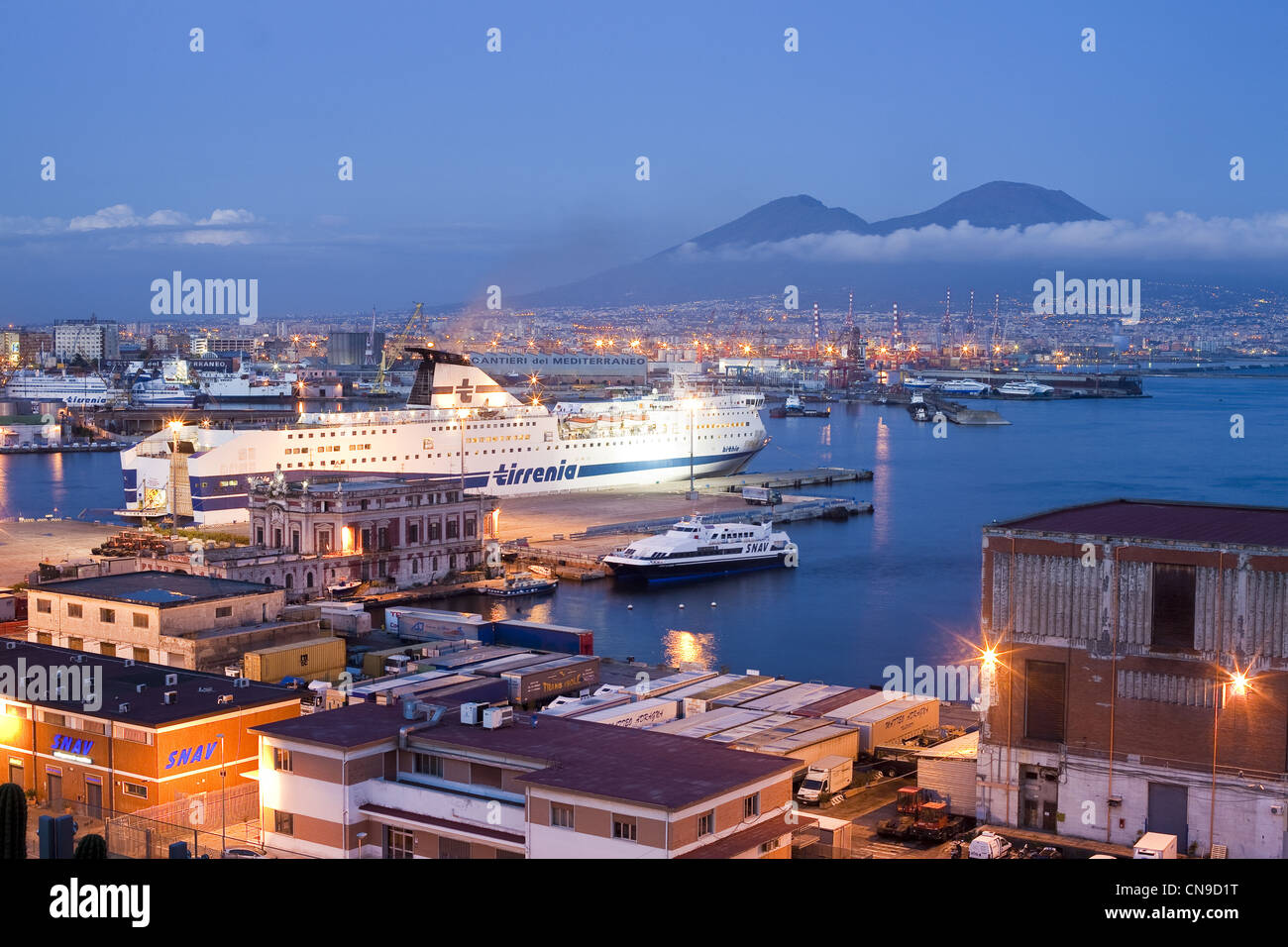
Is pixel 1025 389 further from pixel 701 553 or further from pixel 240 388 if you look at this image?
pixel 701 553

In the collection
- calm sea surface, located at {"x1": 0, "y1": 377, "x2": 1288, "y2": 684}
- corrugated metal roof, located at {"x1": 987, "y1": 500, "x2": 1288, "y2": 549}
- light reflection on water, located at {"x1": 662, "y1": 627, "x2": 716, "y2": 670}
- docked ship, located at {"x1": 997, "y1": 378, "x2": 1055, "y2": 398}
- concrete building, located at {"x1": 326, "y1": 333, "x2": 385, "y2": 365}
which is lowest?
light reflection on water, located at {"x1": 662, "y1": 627, "x2": 716, "y2": 670}

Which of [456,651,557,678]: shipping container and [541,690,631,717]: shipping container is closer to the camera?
[541,690,631,717]: shipping container

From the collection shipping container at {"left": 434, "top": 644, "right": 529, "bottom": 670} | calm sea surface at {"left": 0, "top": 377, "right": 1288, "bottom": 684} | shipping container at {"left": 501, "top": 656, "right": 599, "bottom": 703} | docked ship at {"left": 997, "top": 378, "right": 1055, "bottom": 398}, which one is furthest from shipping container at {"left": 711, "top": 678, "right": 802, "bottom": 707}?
docked ship at {"left": 997, "top": 378, "right": 1055, "bottom": 398}

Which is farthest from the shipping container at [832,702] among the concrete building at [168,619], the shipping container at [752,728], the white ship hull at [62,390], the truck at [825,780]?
the white ship hull at [62,390]

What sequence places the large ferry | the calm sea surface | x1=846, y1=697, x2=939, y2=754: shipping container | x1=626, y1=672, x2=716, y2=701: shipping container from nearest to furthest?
x1=846, y1=697, x2=939, y2=754: shipping container < x1=626, y1=672, x2=716, y2=701: shipping container < the calm sea surface < the large ferry

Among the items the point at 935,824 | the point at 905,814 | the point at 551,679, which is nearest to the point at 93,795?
the point at 551,679

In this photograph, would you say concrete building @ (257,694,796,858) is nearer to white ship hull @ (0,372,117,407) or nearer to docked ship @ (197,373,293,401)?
A: white ship hull @ (0,372,117,407)

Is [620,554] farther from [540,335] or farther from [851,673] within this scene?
[540,335]
